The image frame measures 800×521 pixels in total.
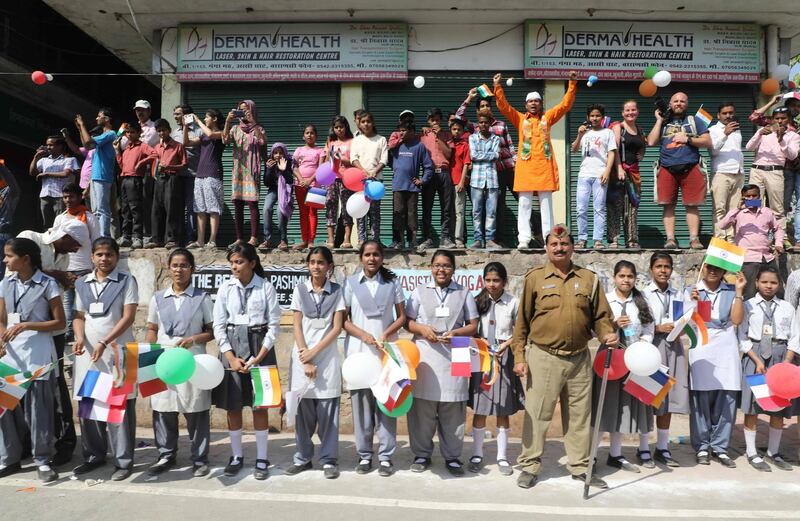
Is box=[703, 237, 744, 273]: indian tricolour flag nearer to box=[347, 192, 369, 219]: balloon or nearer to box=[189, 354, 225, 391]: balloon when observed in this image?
box=[347, 192, 369, 219]: balloon

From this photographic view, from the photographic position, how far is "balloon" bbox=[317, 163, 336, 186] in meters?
7.04

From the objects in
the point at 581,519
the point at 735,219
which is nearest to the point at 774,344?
the point at 735,219

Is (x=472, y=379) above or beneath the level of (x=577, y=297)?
beneath

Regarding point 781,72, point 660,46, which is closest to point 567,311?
point 660,46

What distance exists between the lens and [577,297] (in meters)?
4.39

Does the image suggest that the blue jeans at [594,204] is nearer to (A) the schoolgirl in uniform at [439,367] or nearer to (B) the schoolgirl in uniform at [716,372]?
(B) the schoolgirl in uniform at [716,372]

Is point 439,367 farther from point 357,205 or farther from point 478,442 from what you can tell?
point 357,205

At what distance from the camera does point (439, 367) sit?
15.5ft

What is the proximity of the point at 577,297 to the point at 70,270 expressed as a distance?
205 inches

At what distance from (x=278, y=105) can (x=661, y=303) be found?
6992mm

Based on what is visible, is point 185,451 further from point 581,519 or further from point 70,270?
point 581,519

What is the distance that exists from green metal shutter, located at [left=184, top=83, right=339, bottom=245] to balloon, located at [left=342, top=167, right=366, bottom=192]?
2947 millimetres

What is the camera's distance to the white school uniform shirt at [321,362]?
4664 millimetres

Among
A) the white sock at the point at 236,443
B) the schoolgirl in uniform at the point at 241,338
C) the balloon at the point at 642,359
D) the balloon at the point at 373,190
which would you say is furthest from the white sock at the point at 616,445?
the balloon at the point at 373,190
